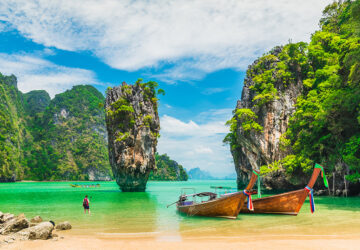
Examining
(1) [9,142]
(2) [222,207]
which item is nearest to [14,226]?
(2) [222,207]

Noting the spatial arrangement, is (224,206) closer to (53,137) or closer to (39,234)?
(39,234)

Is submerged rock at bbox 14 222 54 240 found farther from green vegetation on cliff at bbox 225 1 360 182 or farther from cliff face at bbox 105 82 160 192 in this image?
cliff face at bbox 105 82 160 192

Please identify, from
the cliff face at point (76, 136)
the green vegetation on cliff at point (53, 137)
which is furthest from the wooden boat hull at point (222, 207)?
the cliff face at point (76, 136)

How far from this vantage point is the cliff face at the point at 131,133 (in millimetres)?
34125

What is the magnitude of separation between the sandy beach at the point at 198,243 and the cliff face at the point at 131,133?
25.9 m

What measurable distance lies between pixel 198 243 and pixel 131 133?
2794cm

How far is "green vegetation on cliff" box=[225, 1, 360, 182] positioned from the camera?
16.4 metres

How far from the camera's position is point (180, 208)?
14555 millimetres

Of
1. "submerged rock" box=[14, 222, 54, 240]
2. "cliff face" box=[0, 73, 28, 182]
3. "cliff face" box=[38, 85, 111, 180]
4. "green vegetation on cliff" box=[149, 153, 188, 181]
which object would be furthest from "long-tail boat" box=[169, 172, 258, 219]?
"green vegetation on cliff" box=[149, 153, 188, 181]

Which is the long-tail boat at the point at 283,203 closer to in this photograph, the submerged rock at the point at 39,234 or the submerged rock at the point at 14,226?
the submerged rock at the point at 39,234

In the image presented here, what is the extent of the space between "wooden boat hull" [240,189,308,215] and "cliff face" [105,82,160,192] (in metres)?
22.8

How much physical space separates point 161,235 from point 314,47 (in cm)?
2420

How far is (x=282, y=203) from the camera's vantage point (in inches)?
508

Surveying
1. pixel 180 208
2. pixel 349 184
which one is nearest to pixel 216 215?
pixel 180 208
